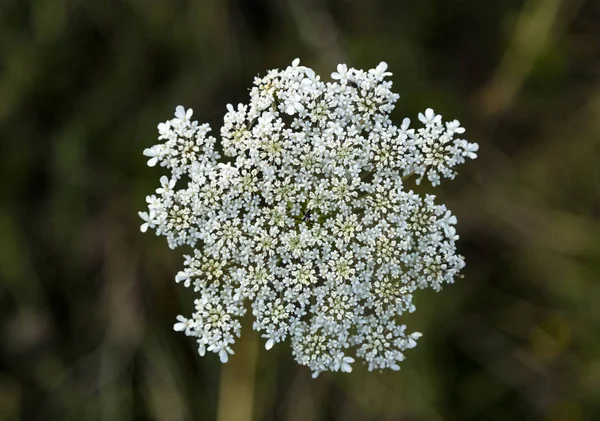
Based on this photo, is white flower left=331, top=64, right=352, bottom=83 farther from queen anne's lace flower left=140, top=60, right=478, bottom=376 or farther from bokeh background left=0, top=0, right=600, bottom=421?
bokeh background left=0, top=0, right=600, bottom=421

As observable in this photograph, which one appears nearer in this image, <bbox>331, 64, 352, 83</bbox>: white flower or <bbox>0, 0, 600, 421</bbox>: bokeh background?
<bbox>331, 64, 352, 83</bbox>: white flower

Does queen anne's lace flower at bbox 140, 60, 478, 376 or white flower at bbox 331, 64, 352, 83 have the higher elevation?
white flower at bbox 331, 64, 352, 83

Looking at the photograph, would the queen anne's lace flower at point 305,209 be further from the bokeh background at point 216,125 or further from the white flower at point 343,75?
the bokeh background at point 216,125

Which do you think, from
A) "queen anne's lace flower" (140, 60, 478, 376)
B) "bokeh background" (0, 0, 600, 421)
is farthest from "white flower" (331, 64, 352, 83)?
"bokeh background" (0, 0, 600, 421)

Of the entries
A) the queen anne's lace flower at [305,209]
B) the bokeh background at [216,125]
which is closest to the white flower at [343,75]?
the queen anne's lace flower at [305,209]

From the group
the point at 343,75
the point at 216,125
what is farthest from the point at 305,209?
the point at 216,125

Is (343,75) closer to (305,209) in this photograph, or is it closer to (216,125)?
(305,209)
